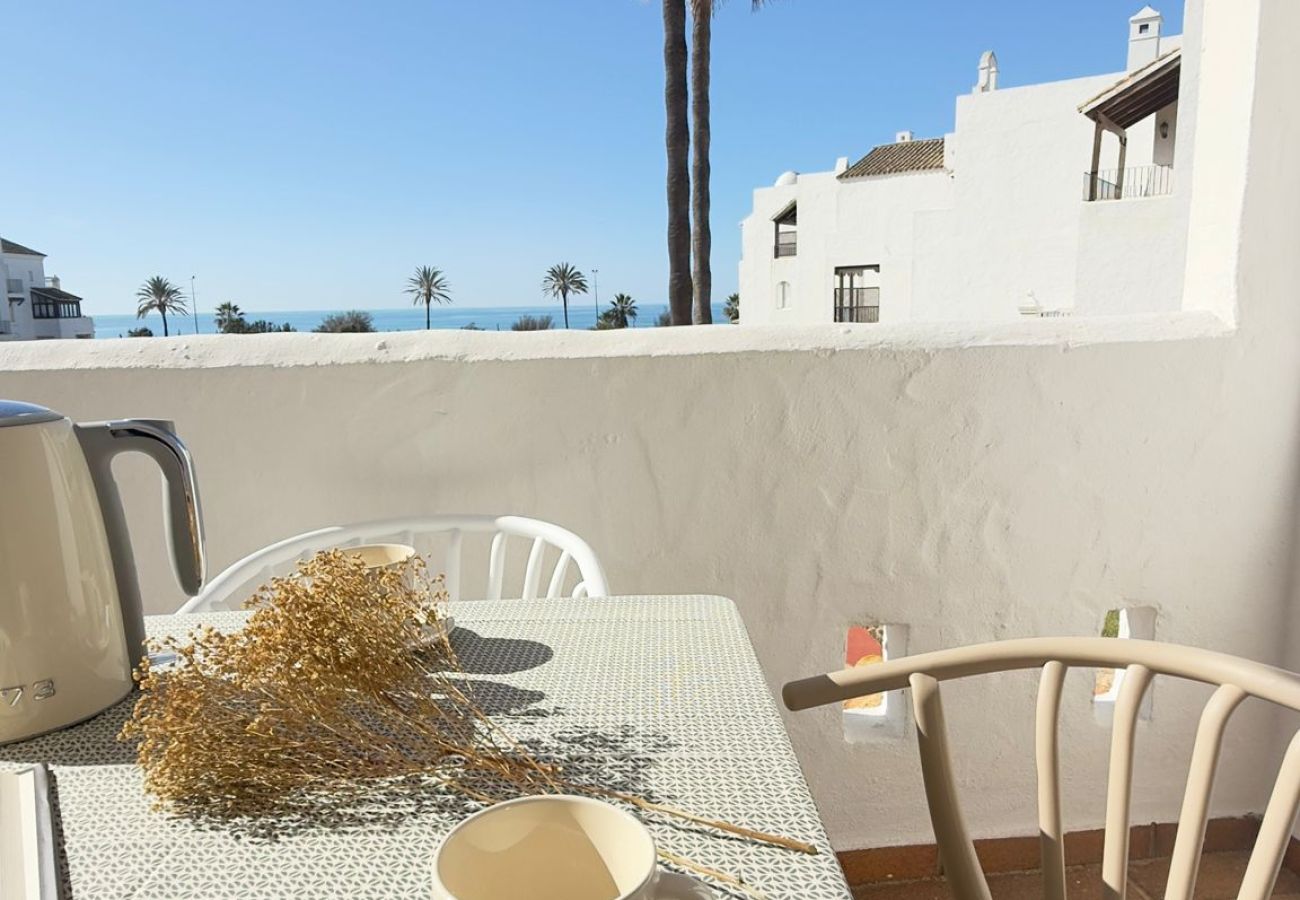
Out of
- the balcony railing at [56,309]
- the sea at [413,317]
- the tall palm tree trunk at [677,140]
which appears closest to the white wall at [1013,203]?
the tall palm tree trunk at [677,140]

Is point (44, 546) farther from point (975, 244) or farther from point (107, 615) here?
point (975, 244)

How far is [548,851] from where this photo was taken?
478 mm

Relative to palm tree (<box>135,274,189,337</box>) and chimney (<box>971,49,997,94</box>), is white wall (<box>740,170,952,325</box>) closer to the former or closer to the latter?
chimney (<box>971,49,997,94</box>)

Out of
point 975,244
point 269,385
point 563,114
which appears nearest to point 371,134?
point 563,114

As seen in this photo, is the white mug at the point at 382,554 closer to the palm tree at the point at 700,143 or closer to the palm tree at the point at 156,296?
the palm tree at the point at 700,143

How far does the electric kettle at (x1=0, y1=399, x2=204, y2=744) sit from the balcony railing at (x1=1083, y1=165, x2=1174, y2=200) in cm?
1414

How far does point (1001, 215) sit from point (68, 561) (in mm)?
17534

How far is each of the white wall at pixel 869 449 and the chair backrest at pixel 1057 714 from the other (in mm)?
800

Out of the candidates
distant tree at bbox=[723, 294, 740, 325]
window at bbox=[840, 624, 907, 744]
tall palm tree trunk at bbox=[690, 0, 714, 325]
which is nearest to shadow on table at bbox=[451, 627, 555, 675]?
window at bbox=[840, 624, 907, 744]

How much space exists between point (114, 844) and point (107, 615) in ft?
0.78

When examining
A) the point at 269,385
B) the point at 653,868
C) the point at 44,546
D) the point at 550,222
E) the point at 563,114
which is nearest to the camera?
the point at 653,868

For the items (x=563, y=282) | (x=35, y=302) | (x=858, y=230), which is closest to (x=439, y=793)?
(x=858, y=230)

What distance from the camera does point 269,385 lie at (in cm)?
159

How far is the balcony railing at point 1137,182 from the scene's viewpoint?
13.1 meters
